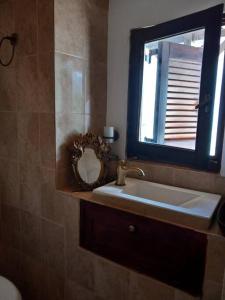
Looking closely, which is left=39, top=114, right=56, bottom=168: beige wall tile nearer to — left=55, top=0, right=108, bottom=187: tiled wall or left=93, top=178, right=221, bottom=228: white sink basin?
left=55, top=0, right=108, bottom=187: tiled wall

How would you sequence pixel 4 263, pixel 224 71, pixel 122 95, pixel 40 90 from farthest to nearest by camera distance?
pixel 4 263, pixel 122 95, pixel 40 90, pixel 224 71

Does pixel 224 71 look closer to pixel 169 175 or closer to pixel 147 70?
pixel 147 70

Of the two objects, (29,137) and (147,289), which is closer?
(147,289)

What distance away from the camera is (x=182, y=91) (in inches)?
55.0

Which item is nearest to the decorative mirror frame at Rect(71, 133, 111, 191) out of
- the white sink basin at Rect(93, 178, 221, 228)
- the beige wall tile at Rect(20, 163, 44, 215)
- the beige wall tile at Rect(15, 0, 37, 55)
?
the white sink basin at Rect(93, 178, 221, 228)

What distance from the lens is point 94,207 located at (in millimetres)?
1255

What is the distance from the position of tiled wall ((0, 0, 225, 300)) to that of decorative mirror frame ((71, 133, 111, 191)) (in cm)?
7

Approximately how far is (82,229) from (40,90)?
2.73 feet

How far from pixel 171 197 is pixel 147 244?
1.07 feet

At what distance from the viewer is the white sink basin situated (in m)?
1.01

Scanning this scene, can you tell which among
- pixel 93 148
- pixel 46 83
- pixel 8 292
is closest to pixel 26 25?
pixel 46 83

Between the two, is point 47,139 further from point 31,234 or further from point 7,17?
point 7,17

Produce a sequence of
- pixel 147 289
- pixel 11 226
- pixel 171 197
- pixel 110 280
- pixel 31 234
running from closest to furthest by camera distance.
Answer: pixel 147 289 < pixel 110 280 < pixel 171 197 < pixel 31 234 < pixel 11 226

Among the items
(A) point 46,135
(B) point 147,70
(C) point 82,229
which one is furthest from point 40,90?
(C) point 82,229
